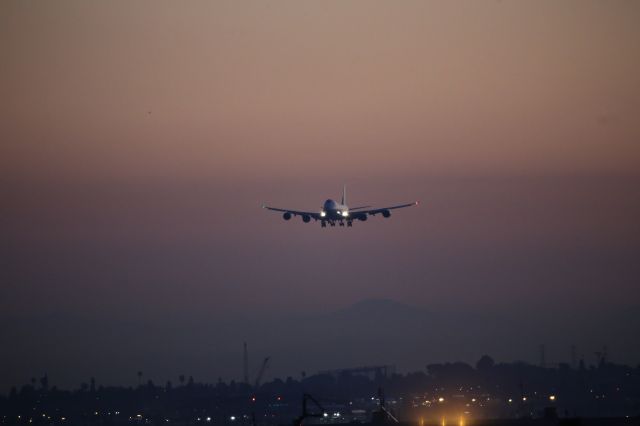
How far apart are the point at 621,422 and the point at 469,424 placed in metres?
15.1

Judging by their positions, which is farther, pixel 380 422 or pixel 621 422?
pixel 380 422

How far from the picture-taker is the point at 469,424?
4469 inches

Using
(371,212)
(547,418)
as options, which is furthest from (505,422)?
(371,212)

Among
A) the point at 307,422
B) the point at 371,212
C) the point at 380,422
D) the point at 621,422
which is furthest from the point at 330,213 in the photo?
the point at 621,422

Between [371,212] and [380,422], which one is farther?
[371,212]

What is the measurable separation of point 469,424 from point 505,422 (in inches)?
201

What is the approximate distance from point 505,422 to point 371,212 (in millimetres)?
80732

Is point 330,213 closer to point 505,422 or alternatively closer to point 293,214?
point 293,214

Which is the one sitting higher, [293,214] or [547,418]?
[293,214]

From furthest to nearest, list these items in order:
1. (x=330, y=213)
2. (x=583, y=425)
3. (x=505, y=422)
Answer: (x=330, y=213) < (x=505, y=422) < (x=583, y=425)

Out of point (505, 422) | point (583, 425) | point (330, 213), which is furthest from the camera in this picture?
Result: point (330, 213)

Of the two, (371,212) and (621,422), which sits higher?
(371,212)

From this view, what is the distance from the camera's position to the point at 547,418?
110250 mm

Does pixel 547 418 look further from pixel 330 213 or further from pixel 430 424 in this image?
pixel 330 213
